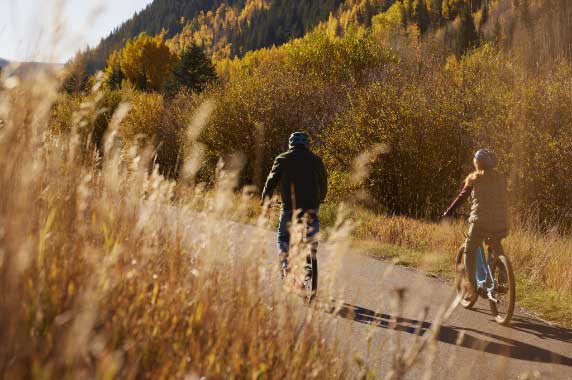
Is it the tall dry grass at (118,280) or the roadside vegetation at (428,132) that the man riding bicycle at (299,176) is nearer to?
the tall dry grass at (118,280)

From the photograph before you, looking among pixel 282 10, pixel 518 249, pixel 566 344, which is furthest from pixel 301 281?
pixel 282 10

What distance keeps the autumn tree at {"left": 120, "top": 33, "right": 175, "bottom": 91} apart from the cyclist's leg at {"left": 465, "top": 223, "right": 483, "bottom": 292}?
81.4m

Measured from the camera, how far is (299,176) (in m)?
6.73

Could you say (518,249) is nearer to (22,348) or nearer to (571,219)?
(571,219)

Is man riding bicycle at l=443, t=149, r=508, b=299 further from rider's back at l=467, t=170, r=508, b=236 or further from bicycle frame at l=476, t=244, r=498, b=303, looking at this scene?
bicycle frame at l=476, t=244, r=498, b=303

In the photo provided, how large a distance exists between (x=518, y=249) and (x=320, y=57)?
35.7 meters

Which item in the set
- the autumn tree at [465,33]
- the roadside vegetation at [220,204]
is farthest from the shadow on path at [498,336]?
the autumn tree at [465,33]

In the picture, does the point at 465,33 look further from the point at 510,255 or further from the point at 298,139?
the point at 298,139

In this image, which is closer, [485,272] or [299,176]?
[299,176]

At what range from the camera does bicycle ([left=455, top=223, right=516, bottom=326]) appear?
6.67 meters

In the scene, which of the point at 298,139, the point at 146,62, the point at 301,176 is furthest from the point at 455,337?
the point at 146,62

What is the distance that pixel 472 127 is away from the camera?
1667 centimetres

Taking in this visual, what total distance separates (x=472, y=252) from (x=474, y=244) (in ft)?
0.38

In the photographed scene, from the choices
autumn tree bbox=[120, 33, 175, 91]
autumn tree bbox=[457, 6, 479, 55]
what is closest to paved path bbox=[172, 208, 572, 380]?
autumn tree bbox=[457, 6, 479, 55]
